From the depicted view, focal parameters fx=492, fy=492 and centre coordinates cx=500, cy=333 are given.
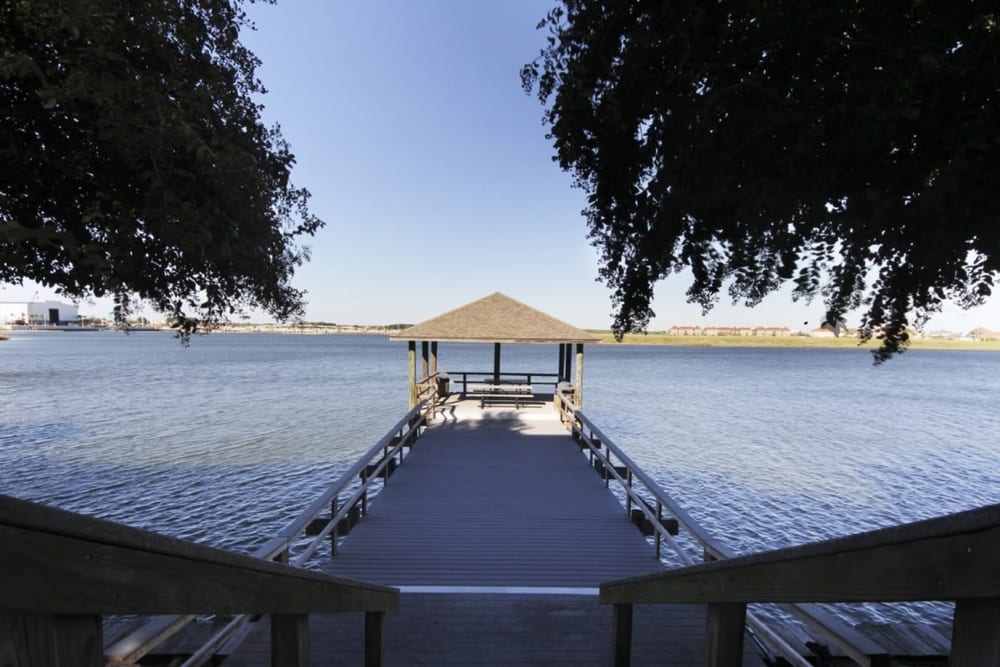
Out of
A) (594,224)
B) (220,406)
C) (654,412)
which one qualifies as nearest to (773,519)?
(594,224)

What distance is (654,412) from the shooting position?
28766mm

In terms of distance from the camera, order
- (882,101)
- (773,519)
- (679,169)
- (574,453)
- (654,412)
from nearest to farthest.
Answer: (882,101) < (679,169) < (574,453) < (773,519) < (654,412)

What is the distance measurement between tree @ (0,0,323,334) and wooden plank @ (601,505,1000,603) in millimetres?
3541

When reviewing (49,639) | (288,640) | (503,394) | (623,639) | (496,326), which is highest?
(496,326)

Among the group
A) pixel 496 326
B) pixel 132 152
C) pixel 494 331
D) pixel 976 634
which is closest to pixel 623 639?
pixel 976 634

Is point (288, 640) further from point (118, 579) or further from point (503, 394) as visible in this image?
point (503, 394)

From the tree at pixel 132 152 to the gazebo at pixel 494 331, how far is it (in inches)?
400

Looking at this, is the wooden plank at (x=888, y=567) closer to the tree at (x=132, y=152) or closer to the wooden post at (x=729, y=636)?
the wooden post at (x=729, y=636)

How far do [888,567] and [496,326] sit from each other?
48.4ft

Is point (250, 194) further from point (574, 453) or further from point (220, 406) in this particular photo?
point (220, 406)

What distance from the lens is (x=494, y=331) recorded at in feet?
49.9

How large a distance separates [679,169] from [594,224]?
2.18ft

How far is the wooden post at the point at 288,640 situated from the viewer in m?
1.71

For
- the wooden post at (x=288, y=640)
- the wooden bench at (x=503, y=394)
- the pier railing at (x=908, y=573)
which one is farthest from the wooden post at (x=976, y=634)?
the wooden bench at (x=503, y=394)
